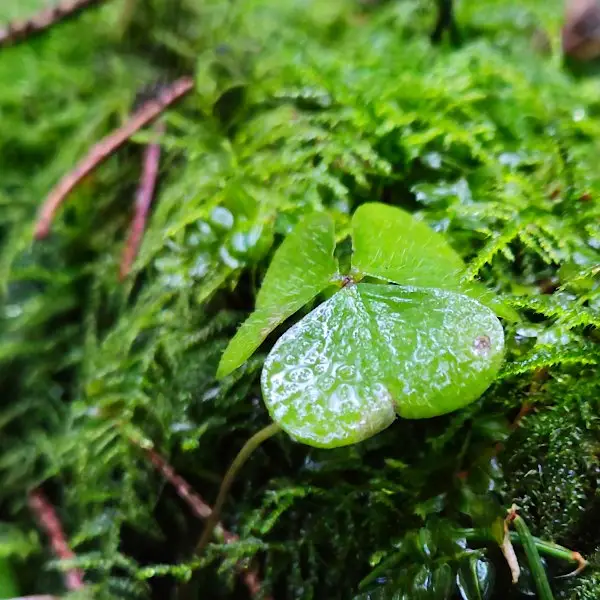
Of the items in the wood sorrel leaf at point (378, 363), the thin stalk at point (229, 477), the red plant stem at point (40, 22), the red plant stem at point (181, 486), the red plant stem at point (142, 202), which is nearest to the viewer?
the wood sorrel leaf at point (378, 363)

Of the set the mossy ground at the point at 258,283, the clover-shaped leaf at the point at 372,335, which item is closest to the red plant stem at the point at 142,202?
the mossy ground at the point at 258,283

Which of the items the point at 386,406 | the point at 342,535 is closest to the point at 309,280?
the point at 386,406

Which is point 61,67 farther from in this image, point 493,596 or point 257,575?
point 493,596

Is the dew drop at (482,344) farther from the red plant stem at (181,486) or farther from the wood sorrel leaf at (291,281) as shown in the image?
the red plant stem at (181,486)

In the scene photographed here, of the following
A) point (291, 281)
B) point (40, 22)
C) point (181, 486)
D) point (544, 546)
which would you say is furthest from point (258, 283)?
point (40, 22)

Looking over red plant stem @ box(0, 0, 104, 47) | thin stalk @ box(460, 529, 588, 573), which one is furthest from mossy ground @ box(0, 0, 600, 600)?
red plant stem @ box(0, 0, 104, 47)

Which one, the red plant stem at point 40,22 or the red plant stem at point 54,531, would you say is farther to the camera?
the red plant stem at point 40,22

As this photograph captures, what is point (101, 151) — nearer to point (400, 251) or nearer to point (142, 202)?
point (142, 202)
